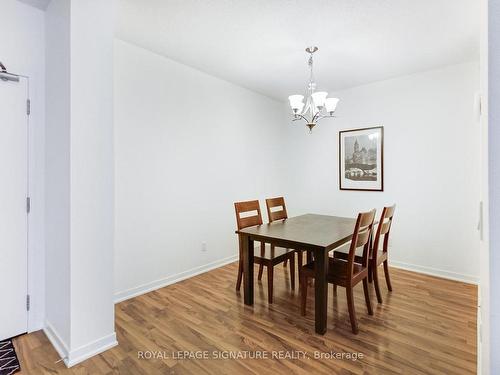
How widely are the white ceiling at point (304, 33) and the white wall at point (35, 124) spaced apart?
66cm

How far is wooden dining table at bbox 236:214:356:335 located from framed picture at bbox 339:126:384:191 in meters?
1.15

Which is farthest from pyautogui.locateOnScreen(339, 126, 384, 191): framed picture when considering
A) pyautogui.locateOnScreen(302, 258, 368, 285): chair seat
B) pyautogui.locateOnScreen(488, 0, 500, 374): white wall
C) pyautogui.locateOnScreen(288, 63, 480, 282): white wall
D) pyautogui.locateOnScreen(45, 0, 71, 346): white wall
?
pyautogui.locateOnScreen(45, 0, 71, 346): white wall

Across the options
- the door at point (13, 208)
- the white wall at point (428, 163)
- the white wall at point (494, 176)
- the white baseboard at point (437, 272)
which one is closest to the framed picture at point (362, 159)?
the white wall at point (428, 163)

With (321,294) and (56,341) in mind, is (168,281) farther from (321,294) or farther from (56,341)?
(321,294)

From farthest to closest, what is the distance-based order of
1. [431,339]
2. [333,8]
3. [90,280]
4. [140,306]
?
1. [140,306]
2. [333,8]
3. [431,339]
4. [90,280]

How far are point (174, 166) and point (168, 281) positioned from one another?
1342mm

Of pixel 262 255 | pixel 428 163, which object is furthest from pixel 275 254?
pixel 428 163

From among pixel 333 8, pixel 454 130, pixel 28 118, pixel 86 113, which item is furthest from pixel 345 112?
pixel 28 118

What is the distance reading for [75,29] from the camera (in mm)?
1789

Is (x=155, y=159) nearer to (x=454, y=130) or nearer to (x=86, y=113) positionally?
(x=86, y=113)

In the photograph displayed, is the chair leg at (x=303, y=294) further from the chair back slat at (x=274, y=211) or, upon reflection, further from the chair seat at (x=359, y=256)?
the chair back slat at (x=274, y=211)

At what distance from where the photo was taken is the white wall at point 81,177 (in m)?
1.81

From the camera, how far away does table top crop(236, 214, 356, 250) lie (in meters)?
2.23

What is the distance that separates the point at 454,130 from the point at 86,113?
3883 mm
